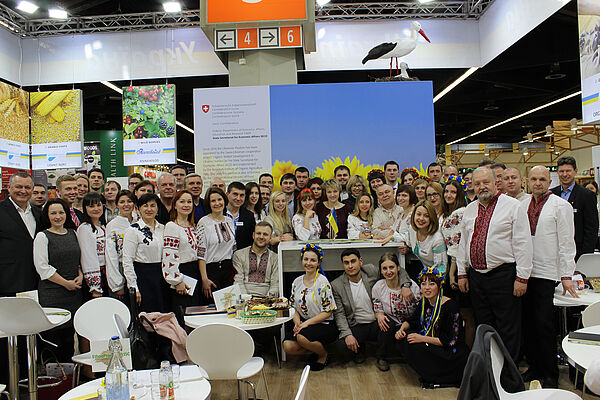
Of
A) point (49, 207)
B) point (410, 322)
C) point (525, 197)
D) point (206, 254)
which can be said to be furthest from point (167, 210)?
point (525, 197)

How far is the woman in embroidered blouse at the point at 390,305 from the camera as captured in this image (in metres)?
4.16

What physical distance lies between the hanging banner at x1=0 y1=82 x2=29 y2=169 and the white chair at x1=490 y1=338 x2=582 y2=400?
8.62m

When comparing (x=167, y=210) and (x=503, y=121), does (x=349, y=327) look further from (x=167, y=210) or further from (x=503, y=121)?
(x=503, y=121)

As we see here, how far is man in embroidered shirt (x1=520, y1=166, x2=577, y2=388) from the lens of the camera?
3486mm

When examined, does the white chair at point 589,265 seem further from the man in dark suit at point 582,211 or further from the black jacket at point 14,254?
the black jacket at point 14,254

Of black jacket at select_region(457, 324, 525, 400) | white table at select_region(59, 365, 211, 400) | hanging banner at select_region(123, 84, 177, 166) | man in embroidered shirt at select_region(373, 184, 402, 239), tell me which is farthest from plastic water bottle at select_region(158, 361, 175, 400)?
hanging banner at select_region(123, 84, 177, 166)

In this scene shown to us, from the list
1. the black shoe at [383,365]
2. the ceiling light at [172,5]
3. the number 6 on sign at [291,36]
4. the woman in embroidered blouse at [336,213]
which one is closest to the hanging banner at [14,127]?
the ceiling light at [172,5]

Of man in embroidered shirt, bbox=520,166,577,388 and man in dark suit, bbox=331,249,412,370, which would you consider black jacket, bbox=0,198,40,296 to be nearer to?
man in dark suit, bbox=331,249,412,370

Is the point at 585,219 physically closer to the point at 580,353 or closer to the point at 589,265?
the point at 589,265

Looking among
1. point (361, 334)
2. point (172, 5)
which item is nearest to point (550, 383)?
point (361, 334)

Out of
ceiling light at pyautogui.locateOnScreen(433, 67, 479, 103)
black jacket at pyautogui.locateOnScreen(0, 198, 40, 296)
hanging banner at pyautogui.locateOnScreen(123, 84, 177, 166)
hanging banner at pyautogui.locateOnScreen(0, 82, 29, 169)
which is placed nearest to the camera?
black jacket at pyautogui.locateOnScreen(0, 198, 40, 296)

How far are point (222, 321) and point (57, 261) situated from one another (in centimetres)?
152

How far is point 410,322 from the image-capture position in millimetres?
4090

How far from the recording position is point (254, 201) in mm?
5031
